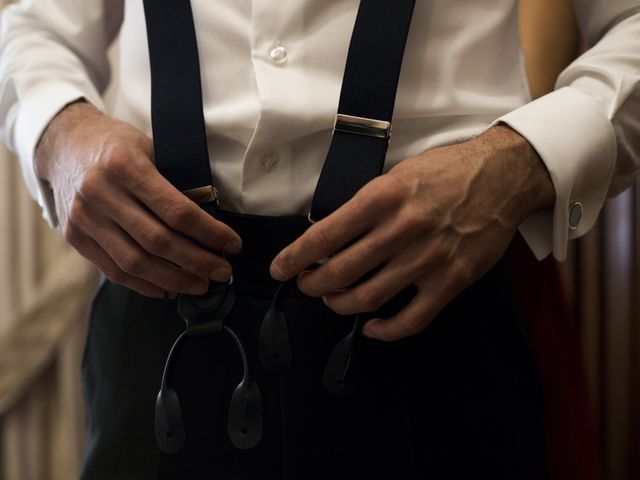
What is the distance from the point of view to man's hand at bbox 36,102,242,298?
537 millimetres

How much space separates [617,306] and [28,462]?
4.42ft

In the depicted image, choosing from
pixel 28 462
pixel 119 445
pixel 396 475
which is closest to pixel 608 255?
pixel 396 475

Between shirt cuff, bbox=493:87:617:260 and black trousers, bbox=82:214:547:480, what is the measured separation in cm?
7

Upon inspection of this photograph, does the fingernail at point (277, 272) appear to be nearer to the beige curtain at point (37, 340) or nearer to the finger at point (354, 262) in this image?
the finger at point (354, 262)

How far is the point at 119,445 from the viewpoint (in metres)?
0.64

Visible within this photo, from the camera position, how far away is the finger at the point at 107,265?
591 millimetres

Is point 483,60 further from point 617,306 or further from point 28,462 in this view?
point 28,462

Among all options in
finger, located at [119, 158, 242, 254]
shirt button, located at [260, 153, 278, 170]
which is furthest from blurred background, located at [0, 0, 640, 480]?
finger, located at [119, 158, 242, 254]

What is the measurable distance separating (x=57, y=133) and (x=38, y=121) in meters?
0.04

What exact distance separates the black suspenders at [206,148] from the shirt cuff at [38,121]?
0.13 meters

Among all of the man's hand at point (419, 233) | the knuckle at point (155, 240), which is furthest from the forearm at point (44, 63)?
the man's hand at point (419, 233)

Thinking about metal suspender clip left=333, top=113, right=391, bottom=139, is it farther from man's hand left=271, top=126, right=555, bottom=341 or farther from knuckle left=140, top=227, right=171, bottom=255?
knuckle left=140, top=227, right=171, bottom=255

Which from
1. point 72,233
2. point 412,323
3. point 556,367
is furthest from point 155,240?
point 556,367

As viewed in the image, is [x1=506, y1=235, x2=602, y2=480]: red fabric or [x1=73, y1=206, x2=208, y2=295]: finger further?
[x1=506, y1=235, x2=602, y2=480]: red fabric
